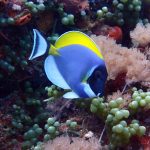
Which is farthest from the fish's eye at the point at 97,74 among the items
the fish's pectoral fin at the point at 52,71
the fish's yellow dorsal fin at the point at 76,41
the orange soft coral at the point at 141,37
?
the orange soft coral at the point at 141,37

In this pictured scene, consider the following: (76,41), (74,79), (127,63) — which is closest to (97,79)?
(74,79)

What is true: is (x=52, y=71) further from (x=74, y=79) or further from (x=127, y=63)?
(x=127, y=63)

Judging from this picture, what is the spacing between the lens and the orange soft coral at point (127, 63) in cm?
310

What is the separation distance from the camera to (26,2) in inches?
147

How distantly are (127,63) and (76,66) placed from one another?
109 cm

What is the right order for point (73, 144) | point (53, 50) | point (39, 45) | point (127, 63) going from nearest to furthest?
point (39, 45), point (53, 50), point (73, 144), point (127, 63)

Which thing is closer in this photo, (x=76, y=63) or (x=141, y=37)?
(x=76, y=63)

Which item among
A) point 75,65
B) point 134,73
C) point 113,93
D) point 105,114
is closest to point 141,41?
point 134,73

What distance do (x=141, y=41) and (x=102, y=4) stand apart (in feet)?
3.55

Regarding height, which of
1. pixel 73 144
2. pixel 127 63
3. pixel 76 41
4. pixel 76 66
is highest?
pixel 76 41

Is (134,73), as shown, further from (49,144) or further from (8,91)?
(8,91)

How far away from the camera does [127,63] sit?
3191 mm

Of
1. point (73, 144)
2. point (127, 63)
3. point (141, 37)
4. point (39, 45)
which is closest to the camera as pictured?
point (39, 45)

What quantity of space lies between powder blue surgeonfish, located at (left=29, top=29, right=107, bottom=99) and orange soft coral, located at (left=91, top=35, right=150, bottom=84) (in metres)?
0.89
